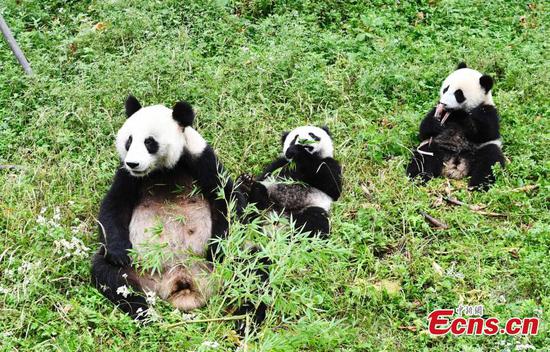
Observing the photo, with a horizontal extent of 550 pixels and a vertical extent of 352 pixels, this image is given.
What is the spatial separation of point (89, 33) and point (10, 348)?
4877 mm

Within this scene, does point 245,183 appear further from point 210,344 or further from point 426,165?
point 210,344

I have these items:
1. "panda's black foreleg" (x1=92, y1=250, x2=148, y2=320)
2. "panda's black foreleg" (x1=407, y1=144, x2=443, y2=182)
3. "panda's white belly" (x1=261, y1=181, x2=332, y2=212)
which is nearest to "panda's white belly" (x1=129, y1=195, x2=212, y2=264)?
"panda's black foreleg" (x1=92, y1=250, x2=148, y2=320)

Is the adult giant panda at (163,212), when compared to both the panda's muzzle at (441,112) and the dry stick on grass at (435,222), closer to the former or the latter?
the dry stick on grass at (435,222)

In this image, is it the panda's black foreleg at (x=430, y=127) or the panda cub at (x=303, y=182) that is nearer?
the panda cub at (x=303, y=182)

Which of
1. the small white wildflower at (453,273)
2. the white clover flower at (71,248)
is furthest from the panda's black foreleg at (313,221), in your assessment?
the white clover flower at (71,248)

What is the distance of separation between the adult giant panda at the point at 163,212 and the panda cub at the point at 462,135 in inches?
94.2

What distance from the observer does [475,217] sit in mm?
6348

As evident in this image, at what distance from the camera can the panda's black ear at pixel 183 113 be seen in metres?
5.57

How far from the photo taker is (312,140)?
21.8 ft

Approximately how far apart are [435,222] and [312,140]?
136 centimetres

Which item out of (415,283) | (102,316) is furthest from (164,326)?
(415,283)

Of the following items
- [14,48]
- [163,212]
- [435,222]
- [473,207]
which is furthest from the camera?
[14,48]

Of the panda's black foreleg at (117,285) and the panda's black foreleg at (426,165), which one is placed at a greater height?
the panda's black foreleg at (426,165)

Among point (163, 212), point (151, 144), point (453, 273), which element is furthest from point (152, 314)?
point (453, 273)
